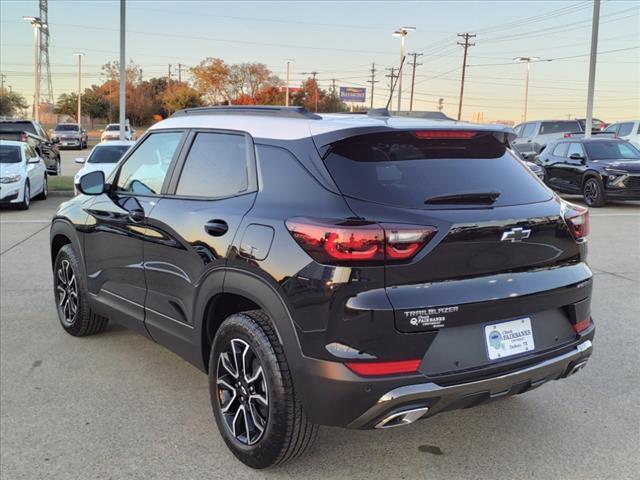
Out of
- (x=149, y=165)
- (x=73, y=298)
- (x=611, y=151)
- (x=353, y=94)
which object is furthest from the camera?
(x=353, y=94)

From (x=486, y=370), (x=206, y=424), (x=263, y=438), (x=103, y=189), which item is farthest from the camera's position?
(x=103, y=189)

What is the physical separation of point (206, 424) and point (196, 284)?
0.88 m

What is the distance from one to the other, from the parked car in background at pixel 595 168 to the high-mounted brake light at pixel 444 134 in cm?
1293

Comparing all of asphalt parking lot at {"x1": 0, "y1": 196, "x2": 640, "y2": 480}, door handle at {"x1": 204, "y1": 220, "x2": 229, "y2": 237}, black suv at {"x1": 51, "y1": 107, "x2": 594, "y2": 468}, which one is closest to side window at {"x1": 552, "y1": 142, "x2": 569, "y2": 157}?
asphalt parking lot at {"x1": 0, "y1": 196, "x2": 640, "y2": 480}

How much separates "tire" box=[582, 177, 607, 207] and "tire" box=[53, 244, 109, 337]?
13.0 meters

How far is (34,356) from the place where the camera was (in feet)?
15.5

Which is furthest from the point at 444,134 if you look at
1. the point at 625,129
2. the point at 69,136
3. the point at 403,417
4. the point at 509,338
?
the point at 69,136

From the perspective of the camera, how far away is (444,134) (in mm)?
3082

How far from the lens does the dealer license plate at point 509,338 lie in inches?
112

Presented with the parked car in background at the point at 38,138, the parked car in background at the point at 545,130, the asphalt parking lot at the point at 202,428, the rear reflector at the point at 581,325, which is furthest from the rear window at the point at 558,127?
the rear reflector at the point at 581,325

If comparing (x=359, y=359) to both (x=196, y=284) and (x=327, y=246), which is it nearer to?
(x=327, y=246)

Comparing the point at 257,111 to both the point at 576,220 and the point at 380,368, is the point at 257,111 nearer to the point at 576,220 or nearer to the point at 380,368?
the point at 380,368

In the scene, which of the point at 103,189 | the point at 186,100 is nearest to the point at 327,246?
the point at 103,189

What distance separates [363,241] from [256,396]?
3.40ft
